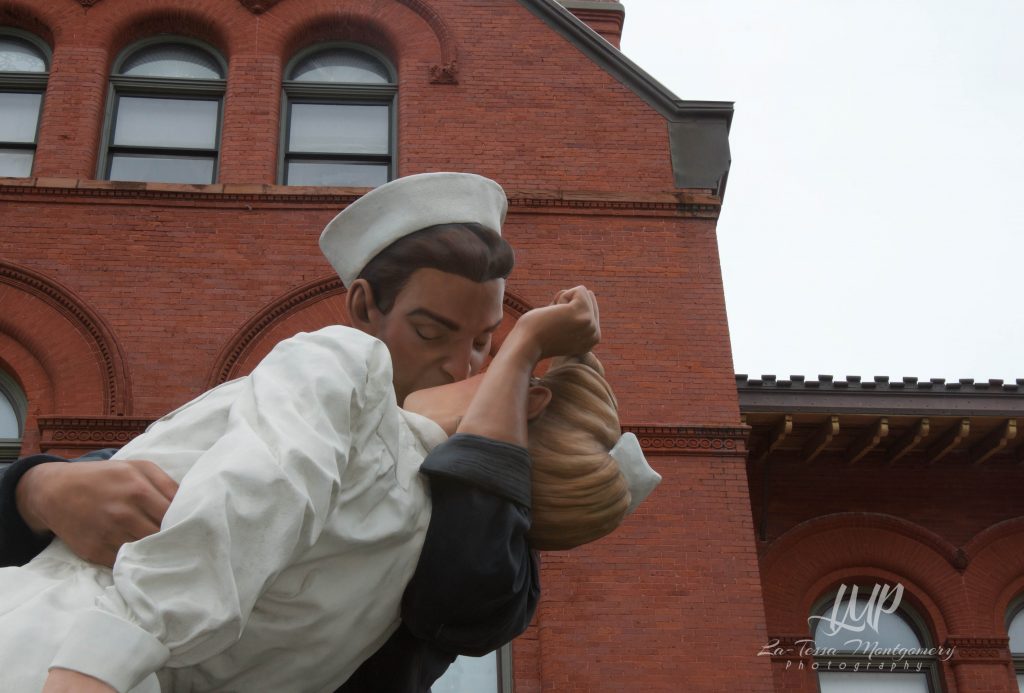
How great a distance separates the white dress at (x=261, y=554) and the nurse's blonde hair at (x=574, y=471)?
0.22 metres

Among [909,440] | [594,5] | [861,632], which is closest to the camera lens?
[861,632]

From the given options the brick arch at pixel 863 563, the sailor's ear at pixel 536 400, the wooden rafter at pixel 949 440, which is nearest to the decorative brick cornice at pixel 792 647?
the brick arch at pixel 863 563

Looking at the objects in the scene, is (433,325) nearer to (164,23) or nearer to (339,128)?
(339,128)

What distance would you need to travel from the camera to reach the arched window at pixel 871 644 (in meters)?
11.9

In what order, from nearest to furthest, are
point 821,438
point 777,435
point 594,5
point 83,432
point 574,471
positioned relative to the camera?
1. point 574,471
2. point 83,432
3. point 777,435
4. point 821,438
5. point 594,5

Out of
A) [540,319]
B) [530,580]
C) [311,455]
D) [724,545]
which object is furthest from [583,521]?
[724,545]

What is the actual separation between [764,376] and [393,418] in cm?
993

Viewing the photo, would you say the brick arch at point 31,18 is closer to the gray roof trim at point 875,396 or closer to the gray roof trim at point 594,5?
the gray roof trim at point 594,5

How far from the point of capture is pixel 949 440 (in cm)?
1216

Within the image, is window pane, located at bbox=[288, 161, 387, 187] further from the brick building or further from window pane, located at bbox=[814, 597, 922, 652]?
window pane, located at bbox=[814, 597, 922, 652]

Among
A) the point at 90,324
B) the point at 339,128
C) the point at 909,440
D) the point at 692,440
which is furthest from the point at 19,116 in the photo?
the point at 909,440

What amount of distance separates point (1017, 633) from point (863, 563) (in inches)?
65.8

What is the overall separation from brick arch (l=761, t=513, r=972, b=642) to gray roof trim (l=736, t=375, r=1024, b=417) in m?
1.39

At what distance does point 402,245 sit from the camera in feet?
8.38
